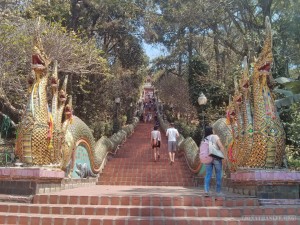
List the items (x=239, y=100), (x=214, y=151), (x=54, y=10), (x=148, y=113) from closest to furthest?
(x=214, y=151)
(x=239, y=100)
(x=54, y=10)
(x=148, y=113)

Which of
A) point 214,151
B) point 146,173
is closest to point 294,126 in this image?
point 146,173

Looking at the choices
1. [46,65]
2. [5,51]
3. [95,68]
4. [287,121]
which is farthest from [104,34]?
[46,65]

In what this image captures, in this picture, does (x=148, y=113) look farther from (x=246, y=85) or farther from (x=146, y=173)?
(x=246, y=85)

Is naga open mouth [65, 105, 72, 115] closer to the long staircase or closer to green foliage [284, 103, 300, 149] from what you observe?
the long staircase

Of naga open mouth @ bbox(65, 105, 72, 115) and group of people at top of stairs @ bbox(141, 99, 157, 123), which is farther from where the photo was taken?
group of people at top of stairs @ bbox(141, 99, 157, 123)

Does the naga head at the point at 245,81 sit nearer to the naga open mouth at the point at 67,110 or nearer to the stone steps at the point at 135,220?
the stone steps at the point at 135,220

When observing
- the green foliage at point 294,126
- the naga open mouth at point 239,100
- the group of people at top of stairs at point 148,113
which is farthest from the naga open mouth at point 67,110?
the group of people at top of stairs at point 148,113

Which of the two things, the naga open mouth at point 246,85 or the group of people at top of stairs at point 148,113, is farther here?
the group of people at top of stairs at point 148,113

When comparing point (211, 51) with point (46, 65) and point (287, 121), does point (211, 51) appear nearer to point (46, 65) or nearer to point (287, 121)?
point (287, 121)

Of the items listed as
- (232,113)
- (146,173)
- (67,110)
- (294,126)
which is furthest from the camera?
(146,173)

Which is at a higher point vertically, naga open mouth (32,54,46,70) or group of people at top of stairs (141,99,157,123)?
group of people at top of stairs (141,99,157,123)

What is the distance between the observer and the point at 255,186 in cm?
730

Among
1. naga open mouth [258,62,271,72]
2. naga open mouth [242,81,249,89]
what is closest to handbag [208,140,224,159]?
naga open mouth [242,81,249,89]

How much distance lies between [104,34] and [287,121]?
13940 millimetres
